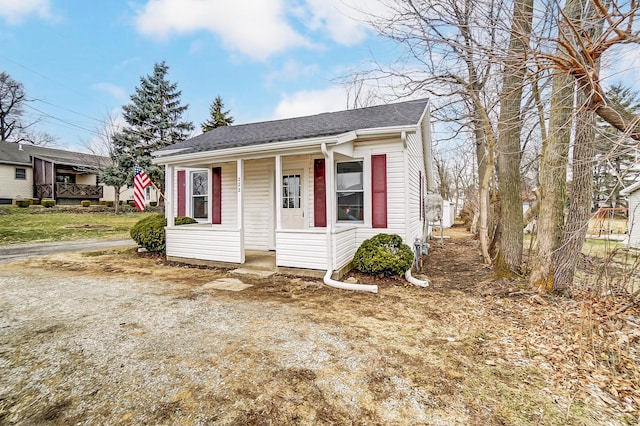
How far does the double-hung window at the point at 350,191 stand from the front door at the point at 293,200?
1085 millimetres

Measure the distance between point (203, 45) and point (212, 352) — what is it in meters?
16.1

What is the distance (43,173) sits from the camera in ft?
70.7

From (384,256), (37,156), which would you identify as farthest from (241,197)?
(37,156)

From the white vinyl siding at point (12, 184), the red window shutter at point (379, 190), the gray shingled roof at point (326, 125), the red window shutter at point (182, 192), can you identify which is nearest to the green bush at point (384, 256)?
the red window shutter at point (379, 190)

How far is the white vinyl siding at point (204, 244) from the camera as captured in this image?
6551 mm

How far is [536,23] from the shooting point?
374 centimetres

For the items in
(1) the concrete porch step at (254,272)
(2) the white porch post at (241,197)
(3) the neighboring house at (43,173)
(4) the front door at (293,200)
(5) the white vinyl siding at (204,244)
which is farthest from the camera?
(3) the neighboring house at (43,173)

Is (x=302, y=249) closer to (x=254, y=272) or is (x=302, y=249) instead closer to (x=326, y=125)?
(x=254, y=272)

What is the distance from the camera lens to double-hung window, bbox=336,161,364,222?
6.58m

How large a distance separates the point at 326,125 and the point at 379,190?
96.6 inches

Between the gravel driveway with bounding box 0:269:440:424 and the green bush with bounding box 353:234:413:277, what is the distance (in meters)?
2.09

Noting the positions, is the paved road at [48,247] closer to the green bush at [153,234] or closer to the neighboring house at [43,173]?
the green bush at [153,234]

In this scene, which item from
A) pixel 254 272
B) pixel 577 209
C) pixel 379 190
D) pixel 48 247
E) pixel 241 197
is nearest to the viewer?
pixel 577 209

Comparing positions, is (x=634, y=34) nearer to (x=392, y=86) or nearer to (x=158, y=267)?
(x=392, y=86)
